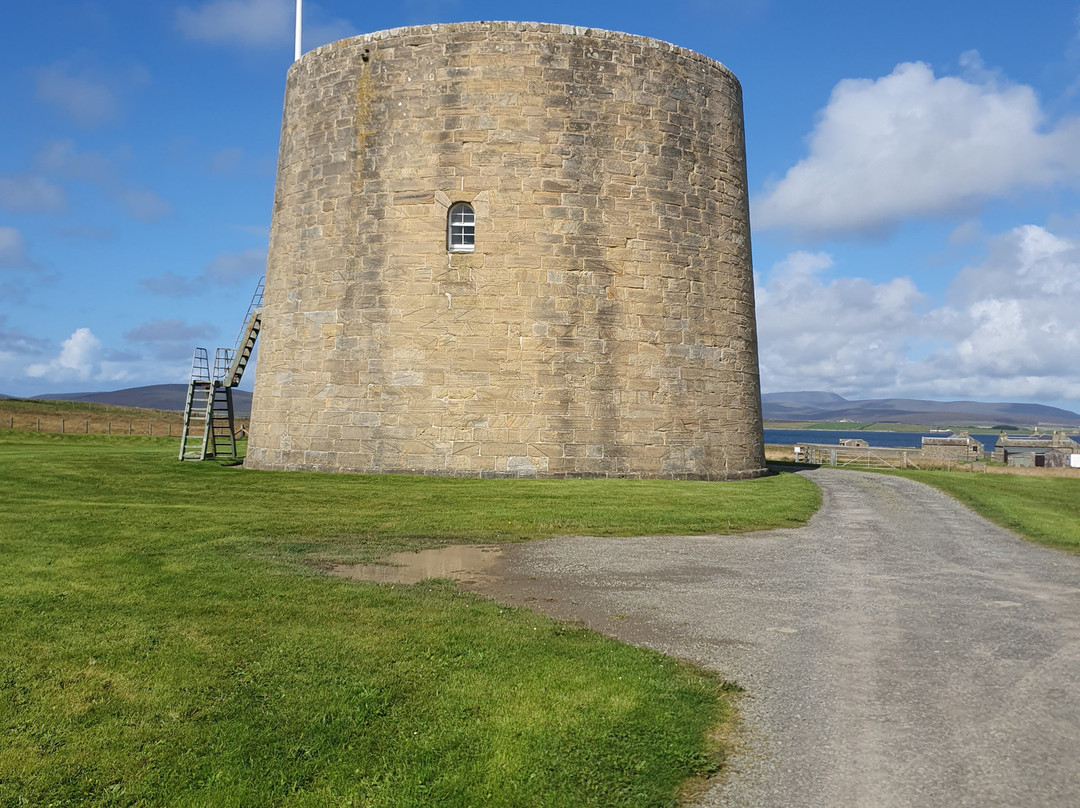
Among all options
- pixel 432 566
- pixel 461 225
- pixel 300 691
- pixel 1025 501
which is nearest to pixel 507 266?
pixel 461 225

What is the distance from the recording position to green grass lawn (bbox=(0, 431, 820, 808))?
15.1 feet

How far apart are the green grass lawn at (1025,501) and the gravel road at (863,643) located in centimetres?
74

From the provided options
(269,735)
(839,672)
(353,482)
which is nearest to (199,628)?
(269,735)

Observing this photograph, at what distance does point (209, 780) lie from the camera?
4.61 meters

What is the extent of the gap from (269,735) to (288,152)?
1956 cm

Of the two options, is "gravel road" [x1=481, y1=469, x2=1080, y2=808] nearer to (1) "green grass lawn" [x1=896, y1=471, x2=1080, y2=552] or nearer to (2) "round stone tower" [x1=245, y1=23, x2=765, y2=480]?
(1) "green grass lawn" [x1=896, y1=471, x2=1080, y2=552]

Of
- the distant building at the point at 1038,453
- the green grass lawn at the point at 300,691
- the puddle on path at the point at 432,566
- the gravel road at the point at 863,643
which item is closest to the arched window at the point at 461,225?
the gravel road at the point at 863,643

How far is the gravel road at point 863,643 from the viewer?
465 cm

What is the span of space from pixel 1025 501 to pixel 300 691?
16.8m

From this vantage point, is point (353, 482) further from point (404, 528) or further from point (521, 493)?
point (404, 528)

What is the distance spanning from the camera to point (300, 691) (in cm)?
576

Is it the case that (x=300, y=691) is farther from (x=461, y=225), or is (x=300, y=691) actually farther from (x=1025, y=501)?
(x=1025, y=501)

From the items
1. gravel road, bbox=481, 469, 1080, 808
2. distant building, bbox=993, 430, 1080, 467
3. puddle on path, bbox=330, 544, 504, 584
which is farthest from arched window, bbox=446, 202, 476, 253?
distant building, bbox=993, 430, 1080, 467

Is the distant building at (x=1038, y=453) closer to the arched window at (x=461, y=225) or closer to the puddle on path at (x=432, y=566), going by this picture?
the arched window at (x=461, y=225)
